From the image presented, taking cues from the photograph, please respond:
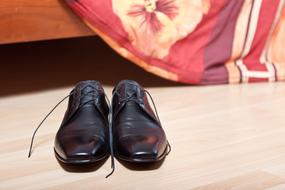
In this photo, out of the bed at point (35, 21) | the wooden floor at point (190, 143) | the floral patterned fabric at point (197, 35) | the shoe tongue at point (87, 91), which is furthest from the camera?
the floral patterned fabric at point (197, 35)

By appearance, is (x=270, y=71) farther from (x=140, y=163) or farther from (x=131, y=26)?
(x=140, y=163)

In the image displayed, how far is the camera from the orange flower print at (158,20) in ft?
4.72

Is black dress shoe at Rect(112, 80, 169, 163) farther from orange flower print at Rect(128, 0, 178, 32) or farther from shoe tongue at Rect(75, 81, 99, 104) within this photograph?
orange flower print at Rect(128, 0, 178, 32)

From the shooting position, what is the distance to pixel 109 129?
1.03 metres

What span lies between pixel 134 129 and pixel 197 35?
66 centimetres

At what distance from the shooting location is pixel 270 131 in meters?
1.16

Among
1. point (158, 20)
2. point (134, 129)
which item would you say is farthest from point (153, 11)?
point (134, 129)

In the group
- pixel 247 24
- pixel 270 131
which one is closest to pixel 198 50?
pixel 247 24

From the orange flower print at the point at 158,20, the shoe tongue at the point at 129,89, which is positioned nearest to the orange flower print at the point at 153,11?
the orange flower print at the point at 158,20

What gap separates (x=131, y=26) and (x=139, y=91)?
38 cm

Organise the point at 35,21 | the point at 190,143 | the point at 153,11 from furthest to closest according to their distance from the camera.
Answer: the point at 153,11 → the point at 35,21 → the point at 190,143

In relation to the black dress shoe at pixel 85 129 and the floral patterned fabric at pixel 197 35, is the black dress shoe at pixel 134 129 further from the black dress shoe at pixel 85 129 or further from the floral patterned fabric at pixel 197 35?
the floral patterned fabric at pixel 197 35

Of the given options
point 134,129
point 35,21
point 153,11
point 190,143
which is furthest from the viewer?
point 153,11

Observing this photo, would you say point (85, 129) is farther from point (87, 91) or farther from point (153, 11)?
point (153, 11)
